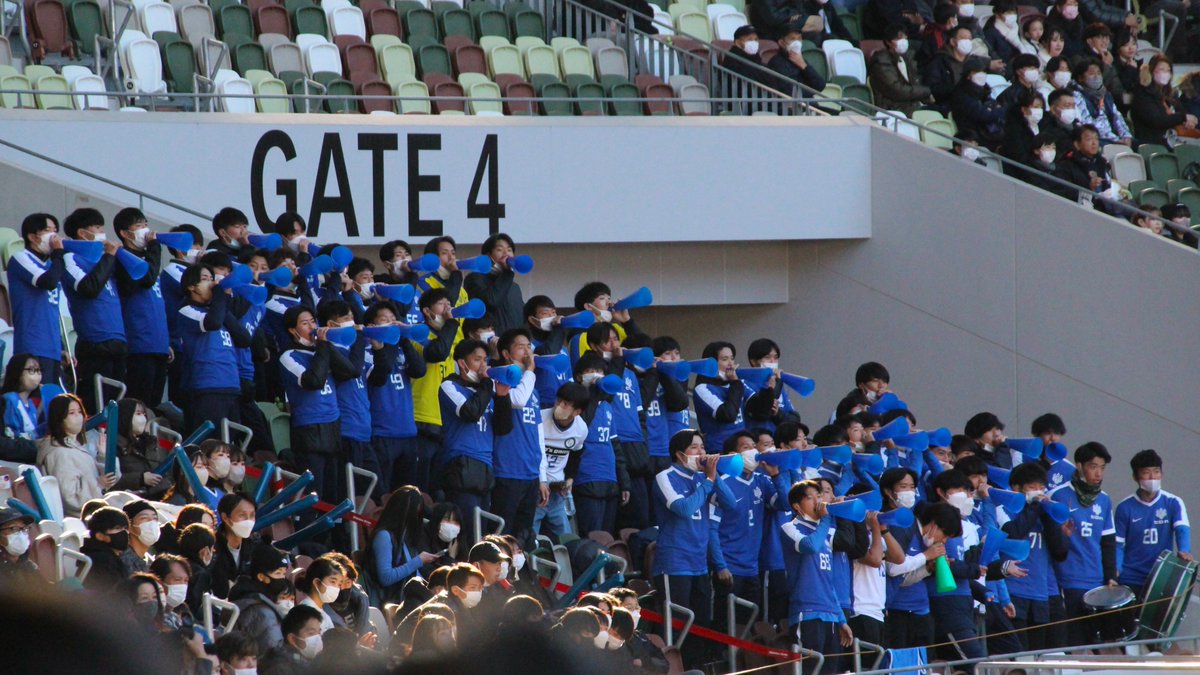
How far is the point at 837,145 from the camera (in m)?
13.2

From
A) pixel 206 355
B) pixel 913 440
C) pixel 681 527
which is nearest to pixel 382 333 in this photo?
pixel 206 355

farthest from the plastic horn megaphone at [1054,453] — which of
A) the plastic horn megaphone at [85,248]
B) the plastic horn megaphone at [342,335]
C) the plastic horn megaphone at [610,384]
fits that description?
the plastic horn megaphone at [85,248]

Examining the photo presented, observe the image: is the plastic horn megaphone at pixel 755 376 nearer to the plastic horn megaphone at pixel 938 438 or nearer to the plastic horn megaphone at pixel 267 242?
the plastic horn megaphone at pixel 938 438

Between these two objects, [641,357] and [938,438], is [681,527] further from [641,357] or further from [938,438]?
[938,438]

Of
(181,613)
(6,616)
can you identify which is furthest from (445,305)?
(6,616)

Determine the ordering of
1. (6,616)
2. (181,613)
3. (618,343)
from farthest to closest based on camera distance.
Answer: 1. (618,343)
2. (181,613)
3. (6,616)

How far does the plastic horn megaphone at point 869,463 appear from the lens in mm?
8734

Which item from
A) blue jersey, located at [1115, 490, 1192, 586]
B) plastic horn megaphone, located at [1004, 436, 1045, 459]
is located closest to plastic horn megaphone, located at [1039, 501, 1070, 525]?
blue jersey, located at [1115, 490, 1192, 586]

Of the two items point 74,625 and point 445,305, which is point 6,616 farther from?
point 445,305

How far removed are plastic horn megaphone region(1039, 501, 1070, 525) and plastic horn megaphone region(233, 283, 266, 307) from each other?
4.27 m

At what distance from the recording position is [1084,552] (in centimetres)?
916

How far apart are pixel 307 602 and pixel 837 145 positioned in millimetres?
8372

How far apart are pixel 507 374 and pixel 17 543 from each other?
3.26 meters

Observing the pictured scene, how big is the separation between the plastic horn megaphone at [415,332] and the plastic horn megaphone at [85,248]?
60.0 inches
